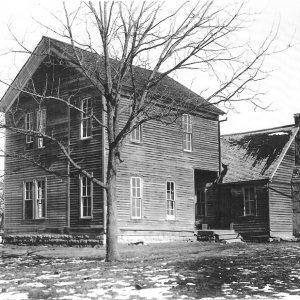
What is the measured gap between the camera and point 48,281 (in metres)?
10.7

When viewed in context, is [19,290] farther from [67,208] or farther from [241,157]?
[241,157]

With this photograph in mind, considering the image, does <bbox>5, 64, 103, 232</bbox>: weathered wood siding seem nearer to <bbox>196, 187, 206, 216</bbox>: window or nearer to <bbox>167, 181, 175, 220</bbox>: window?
<bbox>167, 181, 175, 220</bbox>: window

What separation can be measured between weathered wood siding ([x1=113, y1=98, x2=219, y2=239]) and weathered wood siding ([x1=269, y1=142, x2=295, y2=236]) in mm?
3846

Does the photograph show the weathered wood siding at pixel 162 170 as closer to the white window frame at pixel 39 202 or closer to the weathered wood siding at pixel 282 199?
the weathered wood siding at pixel 282 199

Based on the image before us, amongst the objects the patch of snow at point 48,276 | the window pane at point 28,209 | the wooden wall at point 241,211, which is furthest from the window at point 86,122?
the patch of snow at point 48,276

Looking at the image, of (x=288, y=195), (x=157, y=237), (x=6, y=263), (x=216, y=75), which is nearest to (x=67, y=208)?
(x=157, y=237)

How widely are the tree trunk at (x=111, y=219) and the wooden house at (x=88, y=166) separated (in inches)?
259

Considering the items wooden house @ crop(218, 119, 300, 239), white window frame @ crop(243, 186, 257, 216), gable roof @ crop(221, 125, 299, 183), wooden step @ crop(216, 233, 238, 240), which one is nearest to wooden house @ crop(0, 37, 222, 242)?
wooden step @ crop(216, 233, 238, 240)

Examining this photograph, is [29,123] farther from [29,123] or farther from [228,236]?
[228,236]

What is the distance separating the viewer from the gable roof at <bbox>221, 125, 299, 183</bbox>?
2931cm

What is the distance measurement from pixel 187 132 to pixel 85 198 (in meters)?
7.40

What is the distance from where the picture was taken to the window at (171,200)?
26.3 m

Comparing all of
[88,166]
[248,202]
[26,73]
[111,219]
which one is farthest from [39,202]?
[248,202]

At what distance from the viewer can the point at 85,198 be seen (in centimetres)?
2381
